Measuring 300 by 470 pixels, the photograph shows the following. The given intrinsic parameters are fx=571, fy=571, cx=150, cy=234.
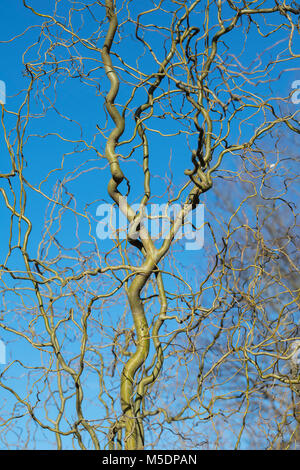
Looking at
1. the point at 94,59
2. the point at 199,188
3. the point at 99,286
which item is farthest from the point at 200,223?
the point at 94,59

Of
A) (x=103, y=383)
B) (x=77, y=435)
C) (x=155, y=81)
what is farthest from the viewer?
(x=155, y=81)

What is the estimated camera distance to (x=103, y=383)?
217 centimetres

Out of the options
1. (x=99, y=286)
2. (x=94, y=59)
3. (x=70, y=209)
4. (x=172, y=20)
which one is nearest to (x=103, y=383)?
(x=99, y=286)

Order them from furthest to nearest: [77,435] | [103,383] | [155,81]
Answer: [155,81] < [103,383] < [77,435]

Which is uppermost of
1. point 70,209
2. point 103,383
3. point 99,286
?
point 70,209

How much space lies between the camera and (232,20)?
2357 mm

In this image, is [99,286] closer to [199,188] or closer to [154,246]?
[154,246]

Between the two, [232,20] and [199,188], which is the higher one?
[232,20]

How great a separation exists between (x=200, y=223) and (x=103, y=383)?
2.37 feet
